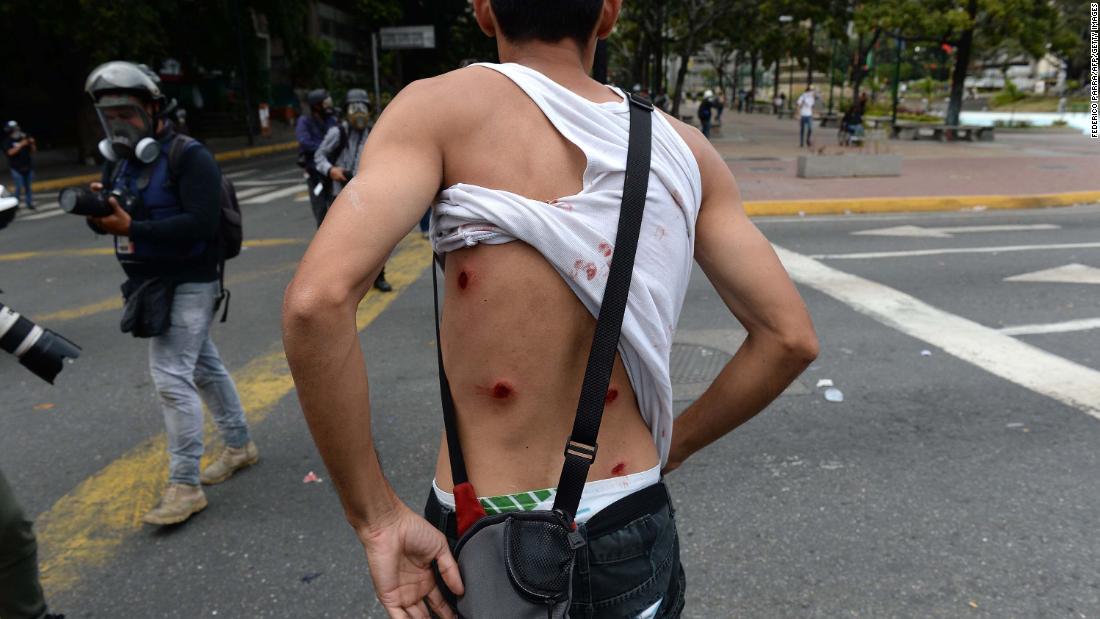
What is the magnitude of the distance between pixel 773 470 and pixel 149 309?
A: 291 cm

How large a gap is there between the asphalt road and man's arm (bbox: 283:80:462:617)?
1.79 metres

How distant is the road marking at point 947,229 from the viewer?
973 centimetres

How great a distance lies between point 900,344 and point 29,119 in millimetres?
31003

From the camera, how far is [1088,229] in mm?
9977

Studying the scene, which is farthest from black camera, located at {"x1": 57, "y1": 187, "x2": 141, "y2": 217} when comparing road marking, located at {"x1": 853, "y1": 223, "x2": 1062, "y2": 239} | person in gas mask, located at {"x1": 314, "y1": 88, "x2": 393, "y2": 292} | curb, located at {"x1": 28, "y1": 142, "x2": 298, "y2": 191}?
curb, located at {"x1": 28, "y1": 142, "x2": 298, "y2": 191}

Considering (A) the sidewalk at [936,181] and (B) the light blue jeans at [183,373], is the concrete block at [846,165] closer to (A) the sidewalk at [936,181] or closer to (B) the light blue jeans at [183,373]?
(A) the sidewalk at [936,181]

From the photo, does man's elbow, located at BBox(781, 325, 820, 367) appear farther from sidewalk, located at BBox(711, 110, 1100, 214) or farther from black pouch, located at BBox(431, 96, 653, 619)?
sidewalk, located at BBox(711, 110, 1100, 214)

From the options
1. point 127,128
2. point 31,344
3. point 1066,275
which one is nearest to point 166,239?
point 127,128

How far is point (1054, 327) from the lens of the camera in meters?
5.86

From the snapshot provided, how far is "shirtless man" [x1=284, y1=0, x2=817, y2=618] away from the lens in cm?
120

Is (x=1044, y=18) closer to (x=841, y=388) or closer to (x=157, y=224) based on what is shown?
(x=841, y=388)

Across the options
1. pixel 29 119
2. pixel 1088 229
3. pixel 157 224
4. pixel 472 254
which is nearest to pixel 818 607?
pixel 472 254

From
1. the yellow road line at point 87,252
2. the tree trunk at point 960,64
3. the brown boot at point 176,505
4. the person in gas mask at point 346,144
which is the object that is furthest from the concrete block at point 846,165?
the brown boot at point 176,505

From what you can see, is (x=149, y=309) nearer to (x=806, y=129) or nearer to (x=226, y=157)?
(x=226, y=157)
